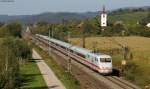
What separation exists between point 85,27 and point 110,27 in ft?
29.5

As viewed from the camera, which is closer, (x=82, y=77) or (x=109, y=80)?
(x=109, y=80)

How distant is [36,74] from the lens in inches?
2635

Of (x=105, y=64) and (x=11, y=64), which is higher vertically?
(x=11, y=64)

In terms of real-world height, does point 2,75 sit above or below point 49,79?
above

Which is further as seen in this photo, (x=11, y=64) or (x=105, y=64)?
(x=105, y=64)

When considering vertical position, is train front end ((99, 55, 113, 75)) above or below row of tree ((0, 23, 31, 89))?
below

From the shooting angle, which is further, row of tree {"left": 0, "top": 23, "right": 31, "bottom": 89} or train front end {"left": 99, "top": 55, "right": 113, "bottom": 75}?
train front end {"left": 99, "top": 55, "right": 113, "bottom": 75}

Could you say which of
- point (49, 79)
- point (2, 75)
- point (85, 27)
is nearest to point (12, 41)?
point (49, 79)

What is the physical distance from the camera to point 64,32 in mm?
186625

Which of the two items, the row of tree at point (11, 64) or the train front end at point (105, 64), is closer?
the row of tree at point (11, 64)

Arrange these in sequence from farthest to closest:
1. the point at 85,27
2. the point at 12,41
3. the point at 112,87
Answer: the point at 85,27 < the point at 12,41 < the point at 112,87

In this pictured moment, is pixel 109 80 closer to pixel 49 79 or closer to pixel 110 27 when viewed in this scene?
pixel 49 79

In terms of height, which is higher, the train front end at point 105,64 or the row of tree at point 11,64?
the row of tree at point 11,64

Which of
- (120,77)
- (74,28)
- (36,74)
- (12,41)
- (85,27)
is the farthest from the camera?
(74,28)
